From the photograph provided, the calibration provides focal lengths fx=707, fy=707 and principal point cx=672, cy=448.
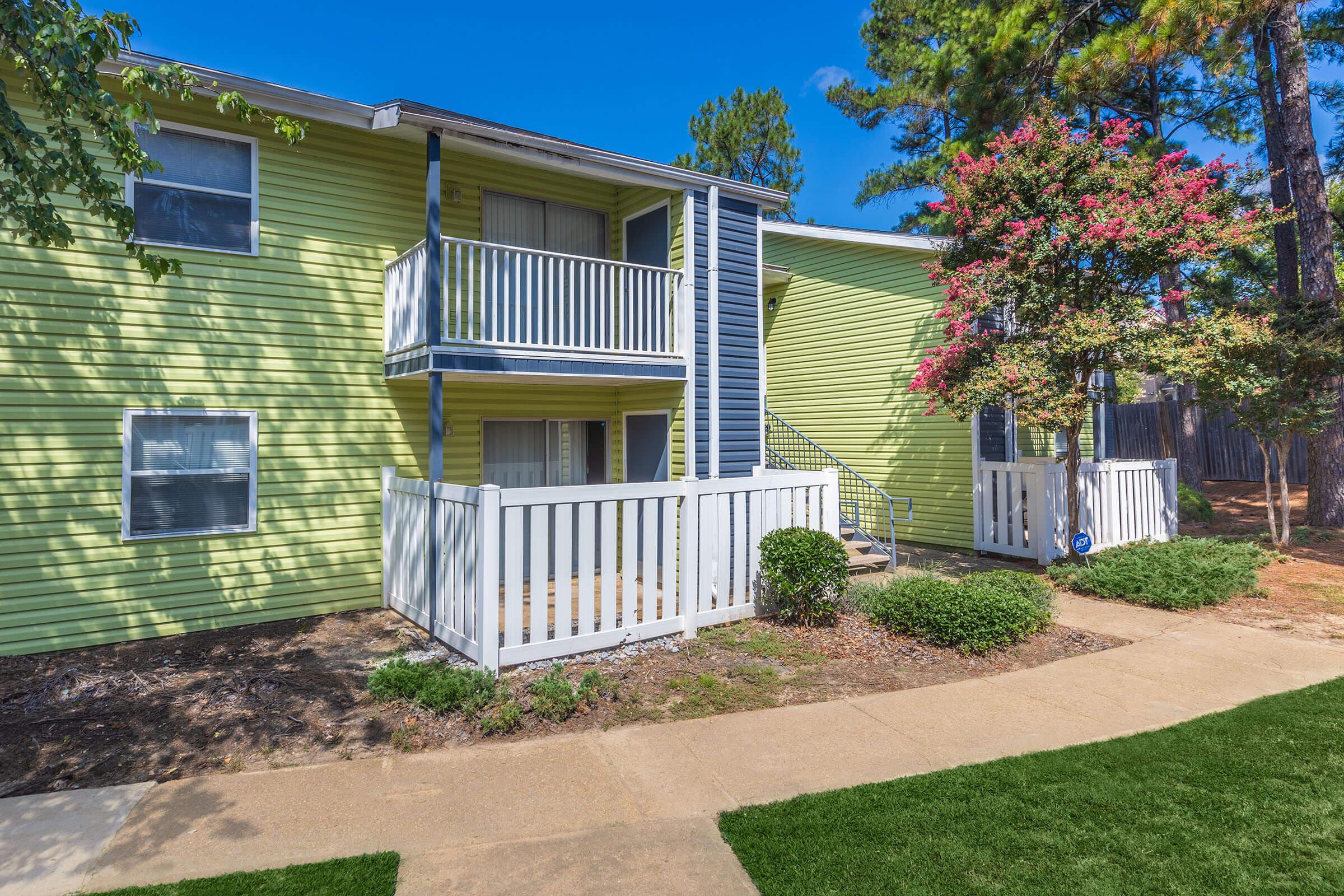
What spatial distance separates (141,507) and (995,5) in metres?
17.0

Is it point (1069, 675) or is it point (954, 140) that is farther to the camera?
point (954, 140)

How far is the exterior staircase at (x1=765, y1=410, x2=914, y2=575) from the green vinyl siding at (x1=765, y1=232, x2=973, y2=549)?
29 cm

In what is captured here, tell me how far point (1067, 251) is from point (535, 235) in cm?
682

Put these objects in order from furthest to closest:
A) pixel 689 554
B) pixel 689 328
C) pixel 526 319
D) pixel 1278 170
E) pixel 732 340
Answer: pixel 1278 170 → pixel 732 340 → pixel 689 328 → pixel 526 319 → pixel 689 554

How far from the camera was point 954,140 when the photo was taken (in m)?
14.7

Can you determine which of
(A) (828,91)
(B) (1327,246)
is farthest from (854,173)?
(B) (1327,246)

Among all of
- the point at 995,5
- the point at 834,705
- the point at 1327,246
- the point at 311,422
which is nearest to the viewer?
the point at 834,705

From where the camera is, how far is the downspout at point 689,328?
9.11 metres

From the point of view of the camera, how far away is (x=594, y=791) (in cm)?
400

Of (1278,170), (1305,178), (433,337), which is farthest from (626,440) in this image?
(1278,170)

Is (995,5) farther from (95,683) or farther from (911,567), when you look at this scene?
(95,683)

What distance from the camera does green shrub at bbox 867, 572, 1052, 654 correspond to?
6477 millimetres

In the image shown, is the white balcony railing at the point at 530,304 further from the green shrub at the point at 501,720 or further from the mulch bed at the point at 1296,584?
the mulch bed at the point at 1296,584

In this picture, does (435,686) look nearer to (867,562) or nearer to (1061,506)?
(867,562)
